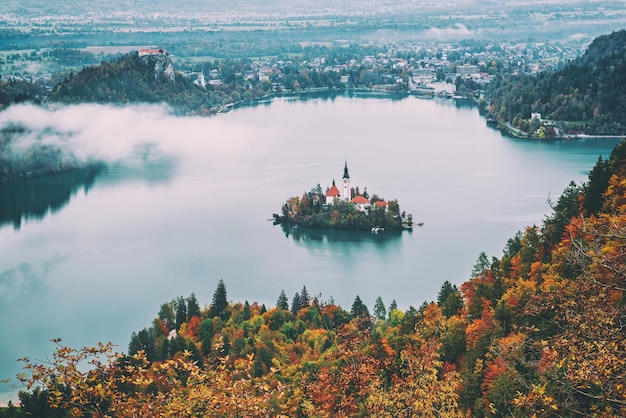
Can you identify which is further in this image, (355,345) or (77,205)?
(77,205)

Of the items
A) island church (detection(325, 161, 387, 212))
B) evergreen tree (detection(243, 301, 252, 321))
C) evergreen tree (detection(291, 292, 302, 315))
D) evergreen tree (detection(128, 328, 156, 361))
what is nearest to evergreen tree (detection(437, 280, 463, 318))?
evergreen tree (detection(291, 292, 302, 315))

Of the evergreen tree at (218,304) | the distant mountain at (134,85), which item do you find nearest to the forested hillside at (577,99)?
the distant mountain at (134,85)

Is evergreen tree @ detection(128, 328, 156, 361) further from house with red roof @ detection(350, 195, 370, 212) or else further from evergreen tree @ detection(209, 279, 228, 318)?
house with red roof @ detection(350, 195, 370, 212)

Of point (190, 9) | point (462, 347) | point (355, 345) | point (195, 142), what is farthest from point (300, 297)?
point (190, 9)

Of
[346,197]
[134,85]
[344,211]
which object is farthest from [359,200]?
[134,85]

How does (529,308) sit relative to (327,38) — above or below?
above

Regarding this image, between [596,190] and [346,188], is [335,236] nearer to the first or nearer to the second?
[346,188]

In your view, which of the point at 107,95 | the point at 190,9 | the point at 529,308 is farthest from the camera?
the point at 190,9

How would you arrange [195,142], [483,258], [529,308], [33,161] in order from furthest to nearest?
1. [195,142]
2. [33,161]
3. [483,258]
4. [529,308]

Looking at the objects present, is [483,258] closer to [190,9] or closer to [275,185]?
[275,185]
